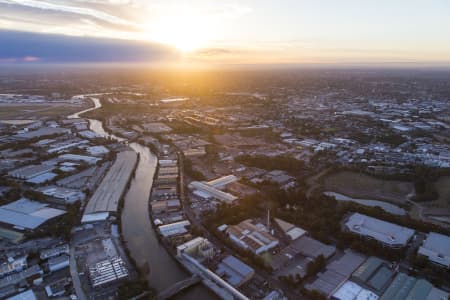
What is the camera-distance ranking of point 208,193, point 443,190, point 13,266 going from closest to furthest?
point 13,266 < point 208,193 < point 443,190

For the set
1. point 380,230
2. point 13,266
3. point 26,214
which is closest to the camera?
point 13,266

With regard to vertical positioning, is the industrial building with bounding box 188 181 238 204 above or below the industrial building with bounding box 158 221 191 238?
above

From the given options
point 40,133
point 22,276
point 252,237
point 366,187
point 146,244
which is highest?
point 252,237

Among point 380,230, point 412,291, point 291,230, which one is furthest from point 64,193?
point 412,291

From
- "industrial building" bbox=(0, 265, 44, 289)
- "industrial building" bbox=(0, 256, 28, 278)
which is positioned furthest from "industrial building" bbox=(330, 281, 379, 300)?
"industrial building" bbox=(0, 256, 28, 278)

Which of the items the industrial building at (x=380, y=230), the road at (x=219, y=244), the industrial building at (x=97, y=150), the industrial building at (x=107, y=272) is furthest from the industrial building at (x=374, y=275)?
the industrial building at (x=97, y=150)

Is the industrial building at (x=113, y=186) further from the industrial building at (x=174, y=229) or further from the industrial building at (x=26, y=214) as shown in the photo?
the industrial building at (x=174, y=229)

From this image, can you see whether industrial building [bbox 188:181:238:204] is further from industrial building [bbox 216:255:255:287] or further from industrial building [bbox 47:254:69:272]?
industrial building [bbox 47:254:69:272]

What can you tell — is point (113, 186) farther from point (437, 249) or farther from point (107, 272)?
point (437, 249)
